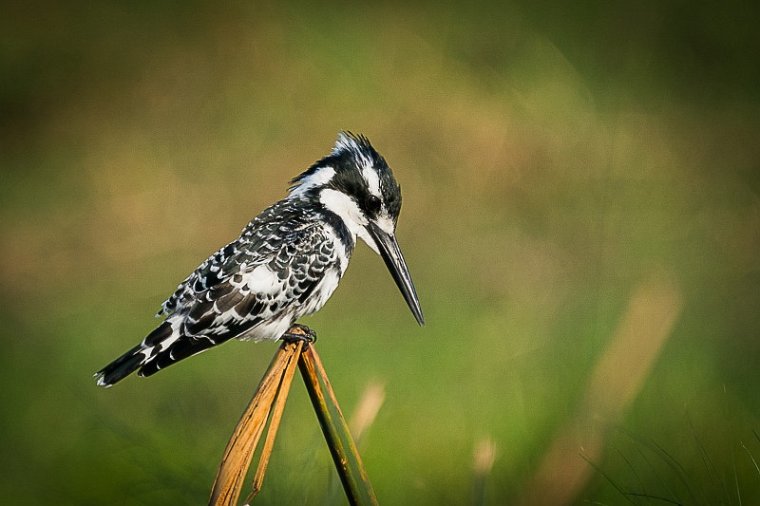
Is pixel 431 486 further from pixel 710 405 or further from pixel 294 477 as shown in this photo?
pixel 710 405

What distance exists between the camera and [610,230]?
7.27ft

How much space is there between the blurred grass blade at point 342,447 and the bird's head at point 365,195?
488mm

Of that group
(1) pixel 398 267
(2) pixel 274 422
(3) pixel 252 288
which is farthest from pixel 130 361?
(1) pixel 398 267

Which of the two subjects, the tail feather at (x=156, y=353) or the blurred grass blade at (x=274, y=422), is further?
the tail feather at (x=156, y=353)

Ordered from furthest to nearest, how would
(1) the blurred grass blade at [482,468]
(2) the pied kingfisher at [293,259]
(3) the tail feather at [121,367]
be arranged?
1. (2) the pied kingfisher at [293,259]
2. (3) the tail feather at [121,367]
3. (1) the blurred grass blade at [482,468]

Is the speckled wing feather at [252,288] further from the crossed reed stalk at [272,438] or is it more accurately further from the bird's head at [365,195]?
the crossed reed stalk at [272,438]

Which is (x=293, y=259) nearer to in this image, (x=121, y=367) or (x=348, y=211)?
(x=348, y=211)

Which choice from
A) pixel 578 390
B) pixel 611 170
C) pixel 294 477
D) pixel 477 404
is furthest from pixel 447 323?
pixel 294 477

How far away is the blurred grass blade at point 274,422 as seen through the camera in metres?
0.92

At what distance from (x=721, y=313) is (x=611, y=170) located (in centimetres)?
53

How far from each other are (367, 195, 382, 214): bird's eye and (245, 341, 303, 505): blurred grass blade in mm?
463

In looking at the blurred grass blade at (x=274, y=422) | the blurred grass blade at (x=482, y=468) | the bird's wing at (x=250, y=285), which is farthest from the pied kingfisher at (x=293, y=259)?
the blurred grass blade at (x=482, y=468)

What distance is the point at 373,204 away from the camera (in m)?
1.40

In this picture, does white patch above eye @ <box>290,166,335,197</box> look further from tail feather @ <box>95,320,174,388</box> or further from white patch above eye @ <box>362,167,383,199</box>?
tail feather @ <box>95,320,174,388</box>
